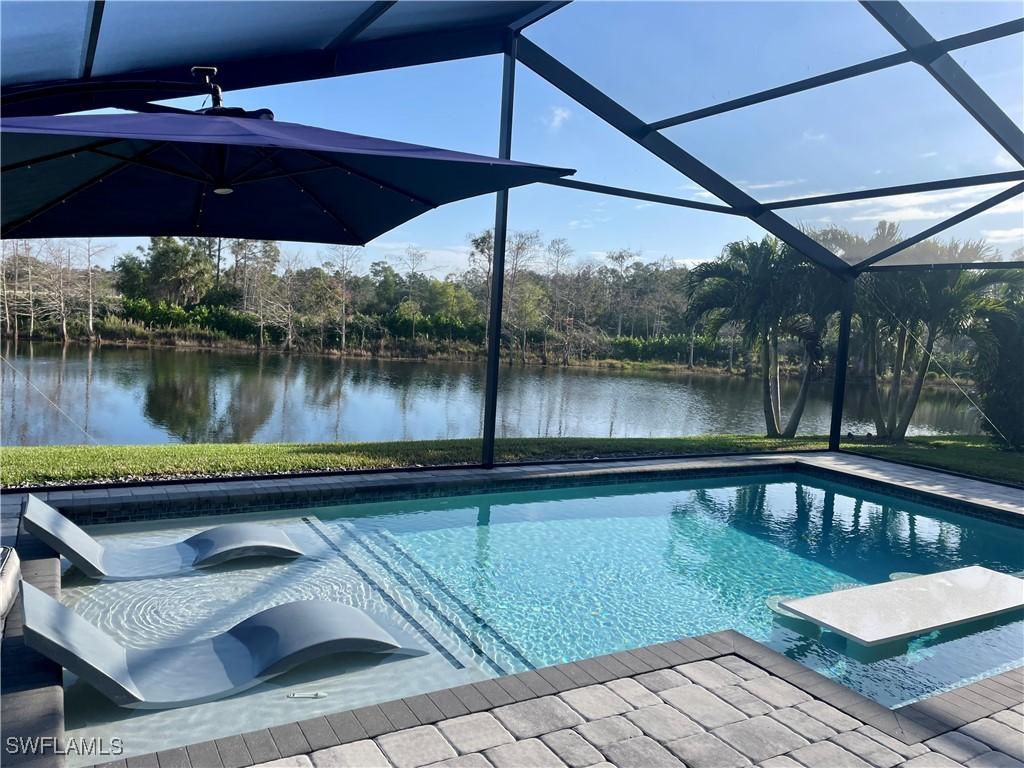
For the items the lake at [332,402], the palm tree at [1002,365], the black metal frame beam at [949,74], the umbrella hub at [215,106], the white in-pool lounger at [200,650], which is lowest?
the lake at [332,402]

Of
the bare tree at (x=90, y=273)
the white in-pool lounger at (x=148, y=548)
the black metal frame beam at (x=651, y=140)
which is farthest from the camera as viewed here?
the bare tree at (x=90, y=273)

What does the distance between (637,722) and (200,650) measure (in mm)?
2327

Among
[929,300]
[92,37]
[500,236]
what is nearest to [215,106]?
[92,37]

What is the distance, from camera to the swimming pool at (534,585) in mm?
3730

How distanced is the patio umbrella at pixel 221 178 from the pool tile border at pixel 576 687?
7.26ft

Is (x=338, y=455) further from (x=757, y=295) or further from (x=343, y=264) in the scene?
(x=343, y=264)

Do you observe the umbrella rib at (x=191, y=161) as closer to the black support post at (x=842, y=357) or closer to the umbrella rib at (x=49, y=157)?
the umbrella rib at (x=49, y=157)

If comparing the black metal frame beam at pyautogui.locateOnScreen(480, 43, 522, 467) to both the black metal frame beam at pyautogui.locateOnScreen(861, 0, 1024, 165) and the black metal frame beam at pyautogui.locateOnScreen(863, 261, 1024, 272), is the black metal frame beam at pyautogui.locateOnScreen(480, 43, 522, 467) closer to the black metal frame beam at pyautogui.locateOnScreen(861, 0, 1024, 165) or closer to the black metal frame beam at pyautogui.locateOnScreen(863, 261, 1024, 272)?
the black metal frame beam at pyautogui.locateOnScreen(861, 0, 1024, 165)

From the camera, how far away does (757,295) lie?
1388 cm

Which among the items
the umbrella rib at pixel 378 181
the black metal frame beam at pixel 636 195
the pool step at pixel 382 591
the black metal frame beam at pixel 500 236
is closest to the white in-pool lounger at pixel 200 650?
the pool step at pixel 382 591

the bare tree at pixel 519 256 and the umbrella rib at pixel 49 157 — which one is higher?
the bare tree at pixel 519 256

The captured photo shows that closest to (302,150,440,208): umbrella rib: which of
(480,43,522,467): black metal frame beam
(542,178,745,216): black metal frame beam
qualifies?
(480,43,522,467): black metal frame beam

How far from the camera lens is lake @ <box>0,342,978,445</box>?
47.4 feet

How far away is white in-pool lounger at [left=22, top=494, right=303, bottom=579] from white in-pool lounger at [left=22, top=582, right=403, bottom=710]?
3.51ft
